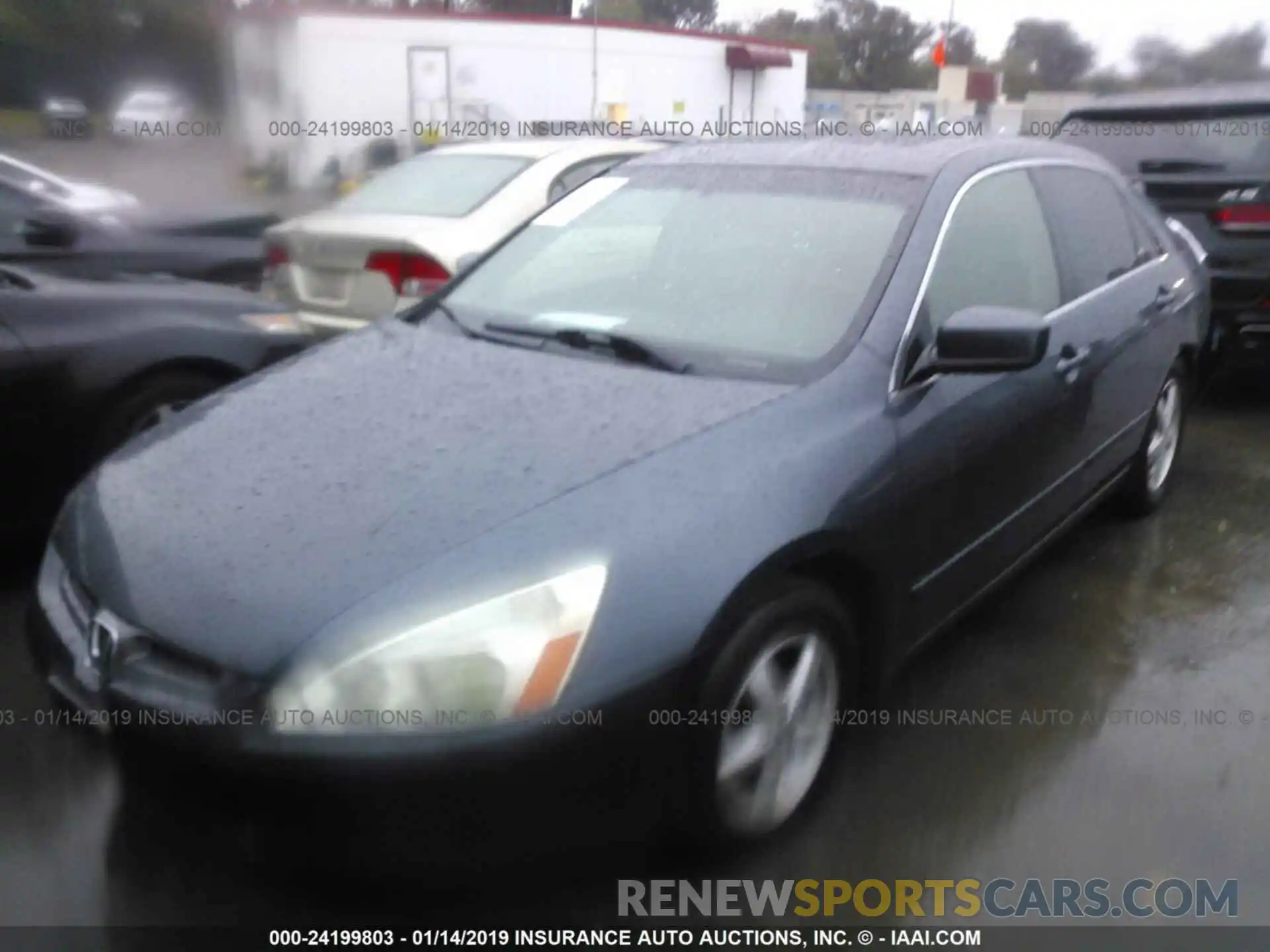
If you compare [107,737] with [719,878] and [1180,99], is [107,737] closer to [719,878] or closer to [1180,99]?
[719,878]

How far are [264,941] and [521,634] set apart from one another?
86cm

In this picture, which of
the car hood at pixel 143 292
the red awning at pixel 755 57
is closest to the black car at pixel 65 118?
the car hood at pixel 143 292

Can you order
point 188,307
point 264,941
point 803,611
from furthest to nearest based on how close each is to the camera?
point 188,307
point 803,611
point 264,941

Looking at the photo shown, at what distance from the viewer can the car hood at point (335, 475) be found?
6.86 feet

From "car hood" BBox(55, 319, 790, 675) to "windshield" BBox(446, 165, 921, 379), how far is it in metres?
0.23

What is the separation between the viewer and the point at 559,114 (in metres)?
20.0

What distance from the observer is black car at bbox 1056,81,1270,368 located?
5938mm

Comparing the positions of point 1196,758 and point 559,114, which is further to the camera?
point 559,114

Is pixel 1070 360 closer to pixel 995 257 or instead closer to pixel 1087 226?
pixel 995 257

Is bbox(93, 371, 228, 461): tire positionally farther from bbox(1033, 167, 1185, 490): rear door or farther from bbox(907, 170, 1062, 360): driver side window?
bbox(1033, 167, 1185, 490): rear door

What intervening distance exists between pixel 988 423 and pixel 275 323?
2804mm

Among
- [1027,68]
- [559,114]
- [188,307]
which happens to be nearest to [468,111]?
[559,114]

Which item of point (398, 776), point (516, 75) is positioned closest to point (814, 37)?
point (516, 75)

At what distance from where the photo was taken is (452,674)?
198 cm
